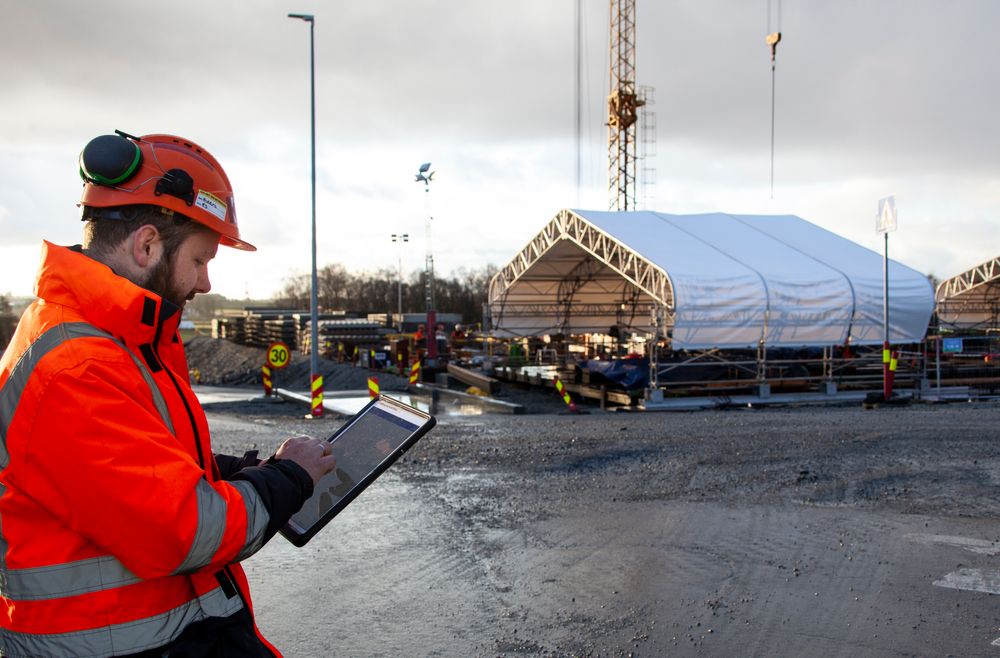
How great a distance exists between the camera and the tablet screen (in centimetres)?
251

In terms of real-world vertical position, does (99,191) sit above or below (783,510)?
above

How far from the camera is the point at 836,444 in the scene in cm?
1026

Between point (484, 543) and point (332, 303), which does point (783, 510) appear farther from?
point (332, 303)

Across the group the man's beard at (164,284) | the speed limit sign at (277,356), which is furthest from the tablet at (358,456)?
the speed limit sign at (277,356)

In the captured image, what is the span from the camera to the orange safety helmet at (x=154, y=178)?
81.8 inches

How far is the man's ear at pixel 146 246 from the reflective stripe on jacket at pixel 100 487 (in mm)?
179

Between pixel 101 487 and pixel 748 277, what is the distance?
19.8 metres

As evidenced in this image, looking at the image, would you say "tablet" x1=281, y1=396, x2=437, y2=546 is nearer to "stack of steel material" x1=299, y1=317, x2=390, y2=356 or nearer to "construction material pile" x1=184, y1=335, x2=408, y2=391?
"construction material pile" x1=184, y1=335, x2=408, y2=391

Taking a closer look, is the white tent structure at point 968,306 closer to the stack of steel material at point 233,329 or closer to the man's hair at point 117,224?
the man's hair at point 117,224

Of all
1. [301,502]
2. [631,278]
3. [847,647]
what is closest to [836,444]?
[847,647]

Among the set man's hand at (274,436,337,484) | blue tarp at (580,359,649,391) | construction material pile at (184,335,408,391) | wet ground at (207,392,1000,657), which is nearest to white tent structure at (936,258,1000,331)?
blue tarp at (580,359,649,391)

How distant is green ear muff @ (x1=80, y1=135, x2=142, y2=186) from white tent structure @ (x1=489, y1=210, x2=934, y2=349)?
1763 centimetres

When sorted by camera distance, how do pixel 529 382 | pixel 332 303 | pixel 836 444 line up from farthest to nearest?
pixel 332 303, pixel 529 382, pixel 836 444

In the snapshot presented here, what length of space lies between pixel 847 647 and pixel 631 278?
1727cm
